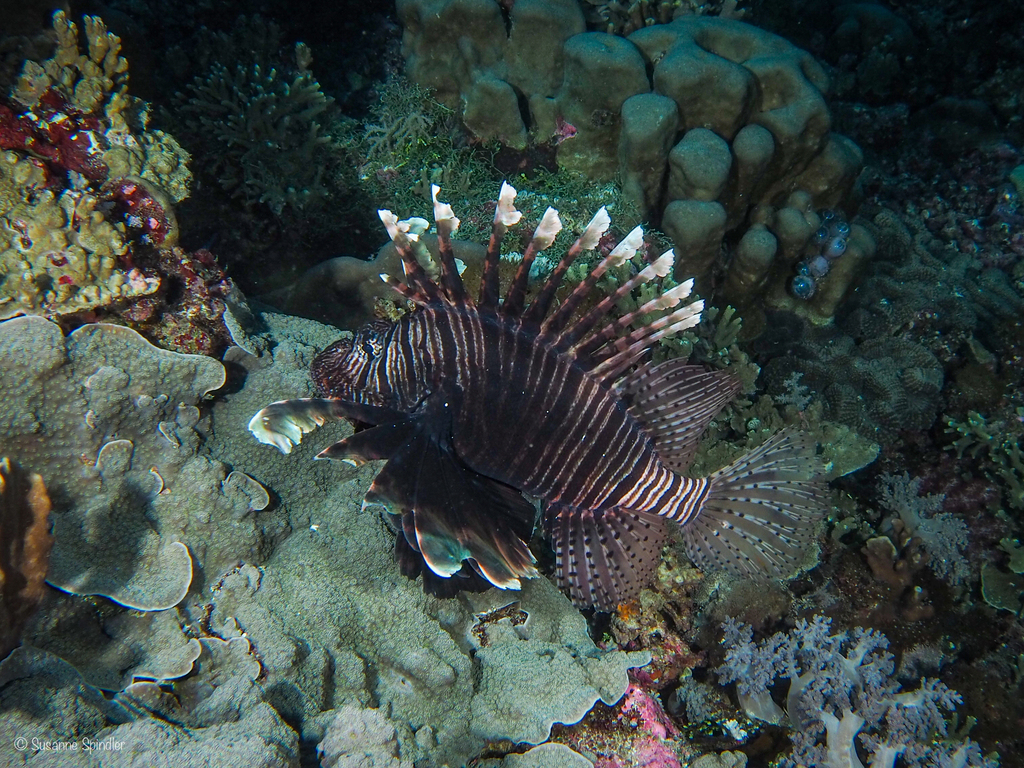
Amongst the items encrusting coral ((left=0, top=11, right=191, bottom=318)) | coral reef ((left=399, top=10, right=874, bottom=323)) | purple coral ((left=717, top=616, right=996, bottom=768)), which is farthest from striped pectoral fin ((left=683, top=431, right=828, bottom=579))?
encrusting coral ((left=0, top=11, right=191, bottom=318))

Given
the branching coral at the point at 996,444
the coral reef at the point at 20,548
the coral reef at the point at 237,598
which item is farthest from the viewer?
the branching coral at the point at 996,444

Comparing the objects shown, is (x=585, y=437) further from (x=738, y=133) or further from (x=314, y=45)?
(x=314, y=45)

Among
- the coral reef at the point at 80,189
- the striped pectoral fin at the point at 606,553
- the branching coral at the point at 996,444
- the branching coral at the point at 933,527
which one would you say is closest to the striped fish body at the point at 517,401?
the striped pectoral fin at the point at 606,553

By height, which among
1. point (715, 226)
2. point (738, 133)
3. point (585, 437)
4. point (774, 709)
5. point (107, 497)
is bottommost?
point (774, 709)

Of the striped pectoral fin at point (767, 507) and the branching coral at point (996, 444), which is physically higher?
the striped pectoral fin at point (767, 507)

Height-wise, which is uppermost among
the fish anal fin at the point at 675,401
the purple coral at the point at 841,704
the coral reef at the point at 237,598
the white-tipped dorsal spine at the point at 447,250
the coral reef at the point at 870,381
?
the white-tipped dorsal spine at the point at 447,250

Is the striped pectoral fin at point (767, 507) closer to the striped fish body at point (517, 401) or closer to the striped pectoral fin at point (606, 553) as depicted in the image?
the striped pectoral fin at point (606, 553)

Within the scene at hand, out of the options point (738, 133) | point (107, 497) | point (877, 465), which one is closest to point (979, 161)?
point (738, 133)

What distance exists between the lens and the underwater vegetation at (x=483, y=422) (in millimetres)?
2594

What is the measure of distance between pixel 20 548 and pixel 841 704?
14.7ft

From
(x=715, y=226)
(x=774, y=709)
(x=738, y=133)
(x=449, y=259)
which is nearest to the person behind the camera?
(x=449, y=259)

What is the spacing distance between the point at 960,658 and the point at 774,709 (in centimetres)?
165

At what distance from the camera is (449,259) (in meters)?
2.84

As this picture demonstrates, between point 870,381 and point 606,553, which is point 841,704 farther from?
point 870,381
